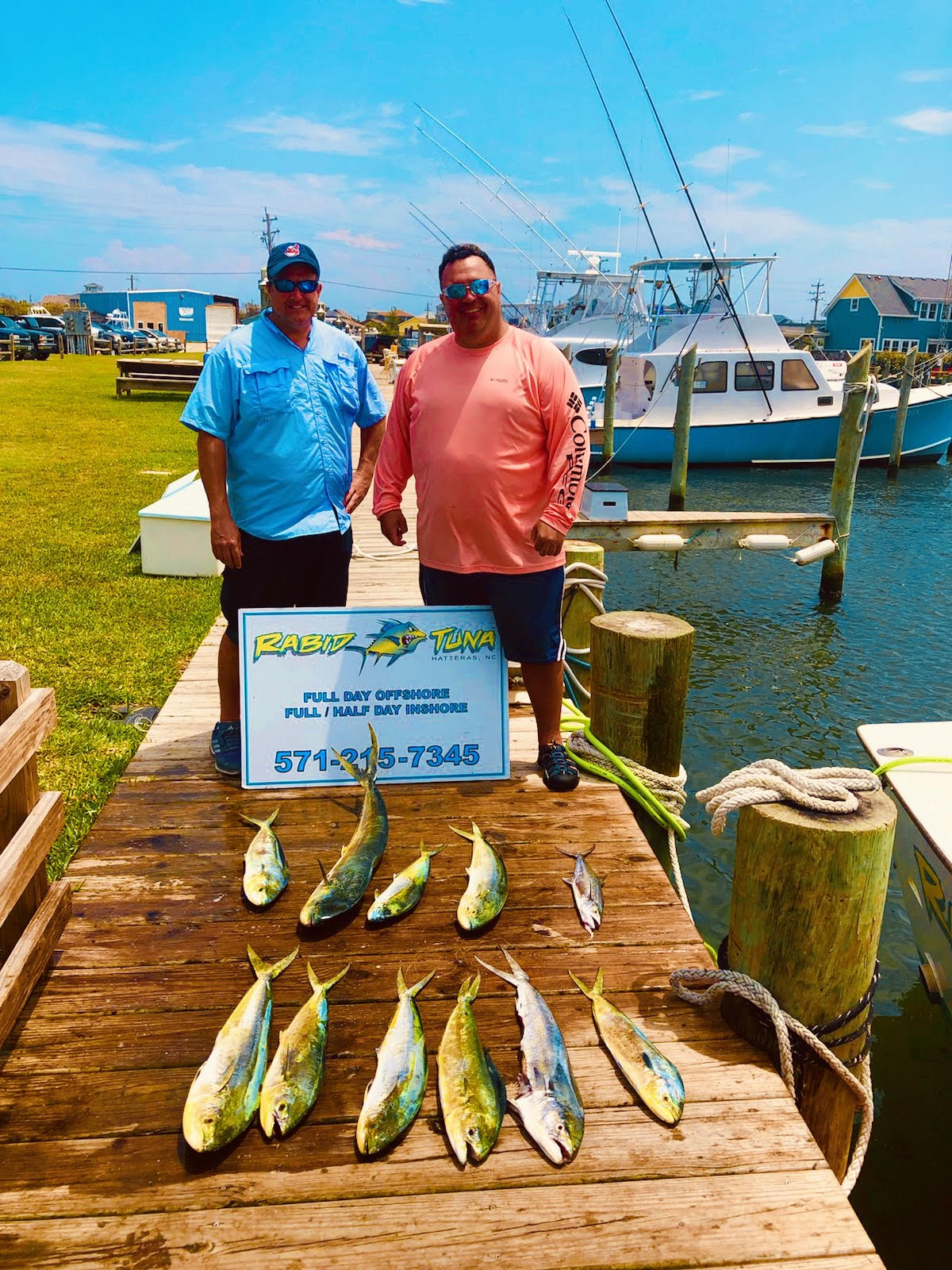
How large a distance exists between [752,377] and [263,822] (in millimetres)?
19827

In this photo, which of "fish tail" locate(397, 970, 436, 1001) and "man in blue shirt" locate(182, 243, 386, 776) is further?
"man in blue shirt" locate(182, 243, 386, 776)

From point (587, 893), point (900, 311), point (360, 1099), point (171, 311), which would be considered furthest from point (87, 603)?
point (171, 311)

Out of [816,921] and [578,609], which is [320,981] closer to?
[816,921]

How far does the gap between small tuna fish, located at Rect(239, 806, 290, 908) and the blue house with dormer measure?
199ft

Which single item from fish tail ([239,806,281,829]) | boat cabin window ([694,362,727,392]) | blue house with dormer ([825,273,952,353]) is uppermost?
blue house with dormer ([825,273,952,353])

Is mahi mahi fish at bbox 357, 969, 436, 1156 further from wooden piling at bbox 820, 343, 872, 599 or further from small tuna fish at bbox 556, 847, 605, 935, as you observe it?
wooden piling at bbox 820, 343, 872, 599

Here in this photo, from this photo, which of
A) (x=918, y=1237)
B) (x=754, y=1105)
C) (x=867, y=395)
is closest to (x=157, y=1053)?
(x=754, y=1105)

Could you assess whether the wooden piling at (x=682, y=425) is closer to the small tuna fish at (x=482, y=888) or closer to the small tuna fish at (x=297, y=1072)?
the small tuna fish at (x=482, y=888)

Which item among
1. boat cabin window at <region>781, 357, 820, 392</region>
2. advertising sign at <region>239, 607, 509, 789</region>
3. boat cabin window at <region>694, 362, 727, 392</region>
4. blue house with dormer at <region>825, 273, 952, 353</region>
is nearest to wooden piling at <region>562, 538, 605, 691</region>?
advertising sign at <region>239, 607, 509, 789</region>

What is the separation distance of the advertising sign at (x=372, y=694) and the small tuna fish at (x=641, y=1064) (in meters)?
1.40

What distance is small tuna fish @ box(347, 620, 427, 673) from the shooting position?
11.3ft

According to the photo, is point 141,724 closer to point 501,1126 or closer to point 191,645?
point 191,645

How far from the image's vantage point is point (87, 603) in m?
6.65

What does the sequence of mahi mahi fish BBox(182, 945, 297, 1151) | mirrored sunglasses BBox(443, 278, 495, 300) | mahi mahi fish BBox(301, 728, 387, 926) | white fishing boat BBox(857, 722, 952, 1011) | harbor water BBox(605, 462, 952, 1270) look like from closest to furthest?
mahi mahi fish BBox(182, 945, 297, 1151)
mahi mahi fish BBox(301, 728, 387, 926)
mirrored sunglasses BBox(443, 278, 495, 300)
white fishing boat BBox(857, 722, 952, 1011)
harbor water BBox(605, 462, 952, 1270)
